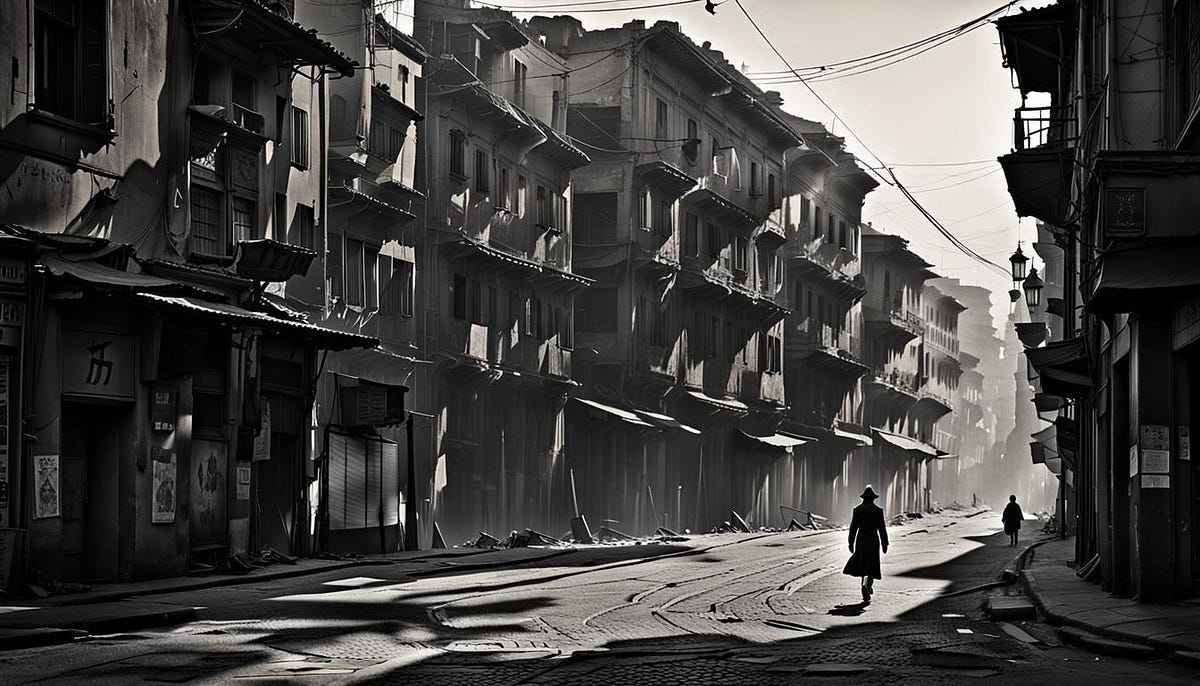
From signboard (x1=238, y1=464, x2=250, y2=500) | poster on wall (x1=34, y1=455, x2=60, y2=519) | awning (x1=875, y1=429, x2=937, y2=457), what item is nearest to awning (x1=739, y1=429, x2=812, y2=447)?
awning (x1=875, y1=429, x2=937, y2=457)

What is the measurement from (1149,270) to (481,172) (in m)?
26.9

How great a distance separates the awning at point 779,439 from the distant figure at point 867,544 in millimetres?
38207

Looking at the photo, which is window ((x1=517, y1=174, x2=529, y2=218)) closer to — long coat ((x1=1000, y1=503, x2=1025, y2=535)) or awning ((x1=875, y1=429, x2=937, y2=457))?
long coat ((x1=1000, y1=503, x2=1025, y2=535))

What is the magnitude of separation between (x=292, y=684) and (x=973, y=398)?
137 metres

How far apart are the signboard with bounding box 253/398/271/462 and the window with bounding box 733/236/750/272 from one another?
34291mm

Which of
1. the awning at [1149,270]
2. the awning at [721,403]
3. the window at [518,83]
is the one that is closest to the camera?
the awning at [1149,270]

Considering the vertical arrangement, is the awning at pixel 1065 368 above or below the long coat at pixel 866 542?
above

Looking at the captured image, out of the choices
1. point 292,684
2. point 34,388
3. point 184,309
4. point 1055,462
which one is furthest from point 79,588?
point 1055,462

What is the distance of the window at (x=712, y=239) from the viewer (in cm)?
5844

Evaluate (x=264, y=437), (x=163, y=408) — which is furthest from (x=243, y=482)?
(x=163, y=408)

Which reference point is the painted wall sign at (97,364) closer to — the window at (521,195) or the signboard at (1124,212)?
the signboard at (1124,212)

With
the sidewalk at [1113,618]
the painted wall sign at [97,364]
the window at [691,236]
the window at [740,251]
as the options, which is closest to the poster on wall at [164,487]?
the painted wall sign at [97,364]

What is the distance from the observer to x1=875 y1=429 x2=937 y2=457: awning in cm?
8525

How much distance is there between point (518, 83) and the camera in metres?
46.9
